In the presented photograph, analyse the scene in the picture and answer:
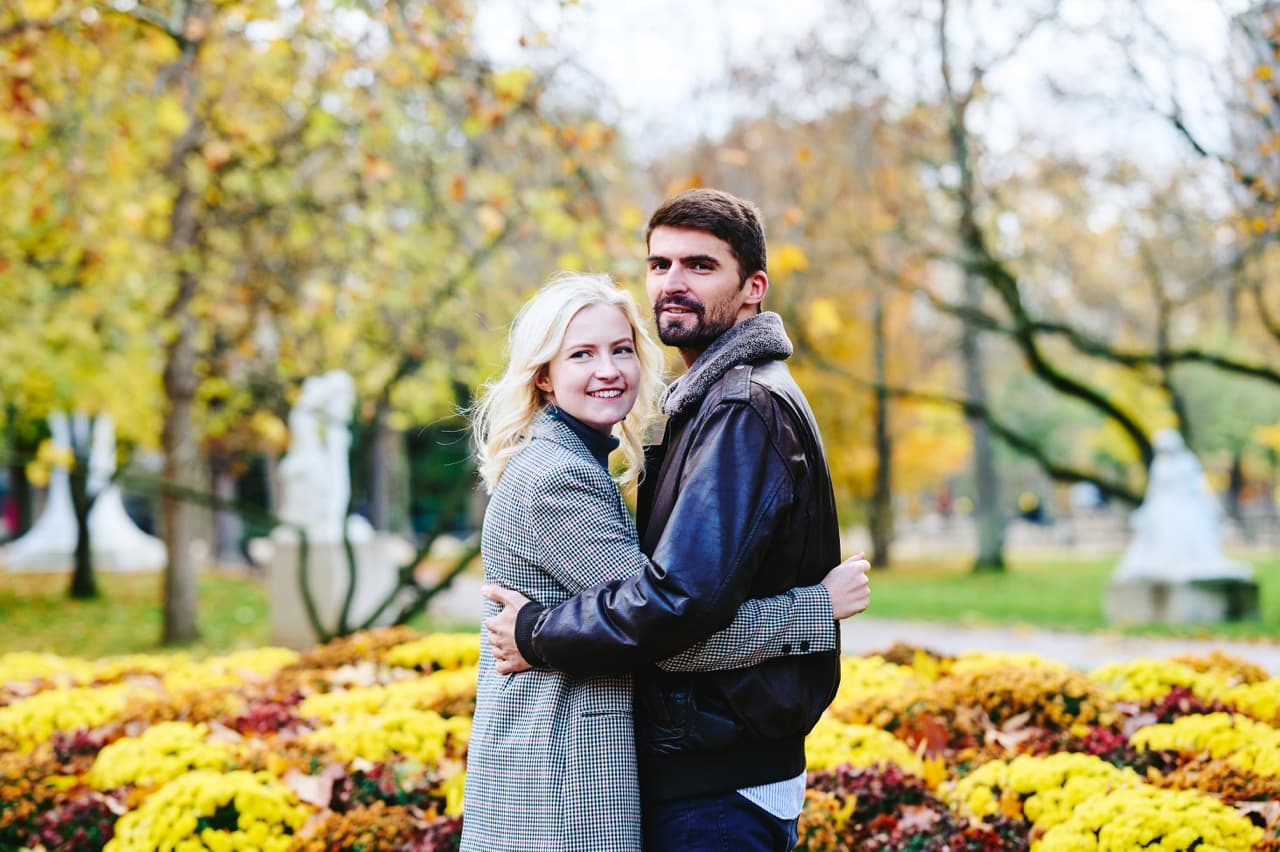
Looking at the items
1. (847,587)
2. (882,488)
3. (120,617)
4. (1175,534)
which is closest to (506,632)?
(847,587)

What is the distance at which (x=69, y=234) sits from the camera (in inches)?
488

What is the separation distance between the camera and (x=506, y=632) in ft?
9.21

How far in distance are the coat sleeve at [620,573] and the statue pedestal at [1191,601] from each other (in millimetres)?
14134

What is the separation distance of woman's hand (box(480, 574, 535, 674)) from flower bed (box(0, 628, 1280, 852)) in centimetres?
164

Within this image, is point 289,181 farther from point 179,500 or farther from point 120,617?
point 120,617

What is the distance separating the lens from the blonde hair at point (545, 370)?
2.92 metres

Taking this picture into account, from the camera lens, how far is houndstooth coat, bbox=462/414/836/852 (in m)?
2.67

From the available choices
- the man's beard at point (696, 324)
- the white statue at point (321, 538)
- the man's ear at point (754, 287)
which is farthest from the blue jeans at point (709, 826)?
the white statue at point (321, 538)

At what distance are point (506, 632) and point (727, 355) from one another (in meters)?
0.81

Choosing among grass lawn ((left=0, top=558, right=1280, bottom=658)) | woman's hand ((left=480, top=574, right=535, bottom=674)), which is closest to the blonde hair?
woman's hand ((left=480, top=574, right=535, bottom=674))

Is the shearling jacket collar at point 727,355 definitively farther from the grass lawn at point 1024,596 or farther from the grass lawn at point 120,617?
the grass lawn at point 120,617

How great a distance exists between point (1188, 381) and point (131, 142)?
114 ft

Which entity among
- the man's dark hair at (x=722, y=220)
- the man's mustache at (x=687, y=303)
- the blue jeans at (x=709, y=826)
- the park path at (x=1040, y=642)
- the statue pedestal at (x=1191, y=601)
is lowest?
the park path at (x=1040, y=642)

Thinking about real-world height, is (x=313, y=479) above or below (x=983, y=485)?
below
